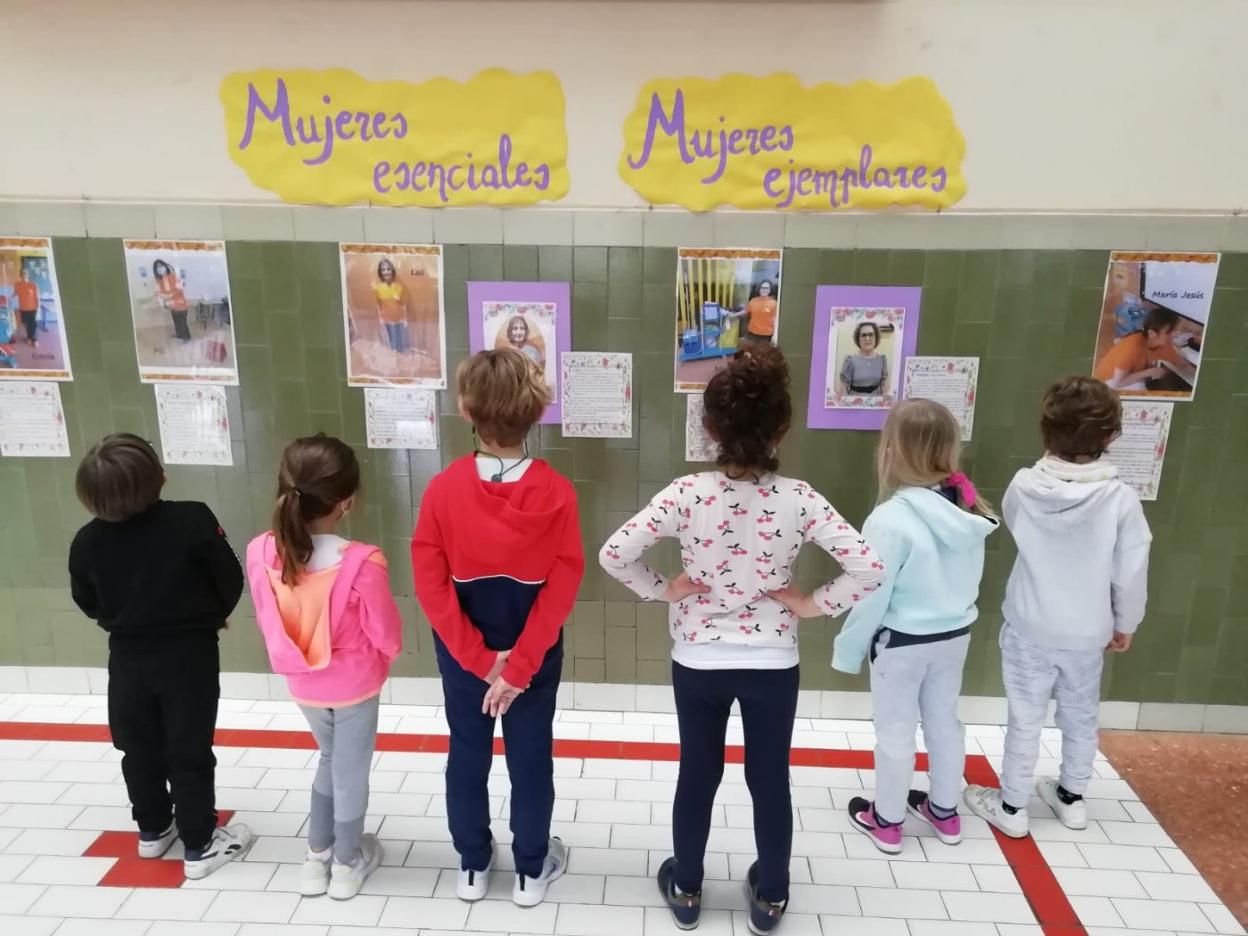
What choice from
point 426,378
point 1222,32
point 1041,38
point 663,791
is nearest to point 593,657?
point 663,791

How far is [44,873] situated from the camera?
7.85 ft

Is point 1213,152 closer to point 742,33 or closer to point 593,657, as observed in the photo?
point 742,33

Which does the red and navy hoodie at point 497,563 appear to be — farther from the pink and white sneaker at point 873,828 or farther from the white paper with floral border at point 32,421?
the white paper with floral border at point 32,421

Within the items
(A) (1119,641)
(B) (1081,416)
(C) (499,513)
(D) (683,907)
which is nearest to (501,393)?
(C) (499,513)

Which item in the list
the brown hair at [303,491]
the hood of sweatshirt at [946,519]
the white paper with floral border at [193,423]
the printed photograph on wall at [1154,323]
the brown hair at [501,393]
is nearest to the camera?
the brown hair at [501,393]

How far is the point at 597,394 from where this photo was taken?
2.97m

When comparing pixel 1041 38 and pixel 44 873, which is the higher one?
pixel 1041 38

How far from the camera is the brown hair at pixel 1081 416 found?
2.33 meters

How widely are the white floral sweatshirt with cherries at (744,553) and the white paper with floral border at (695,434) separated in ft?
3.20

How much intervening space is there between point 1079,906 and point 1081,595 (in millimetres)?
912

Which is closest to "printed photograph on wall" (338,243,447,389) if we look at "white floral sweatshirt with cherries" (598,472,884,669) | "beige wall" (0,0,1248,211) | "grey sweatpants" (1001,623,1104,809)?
"beige wall" (0,0,1248,211)

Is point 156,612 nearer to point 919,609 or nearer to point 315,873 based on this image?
point 315,873

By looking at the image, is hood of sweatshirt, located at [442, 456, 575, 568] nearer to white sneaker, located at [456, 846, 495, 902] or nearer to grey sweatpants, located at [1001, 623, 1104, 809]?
white sneaker, located at [456, 846, 495, 902]

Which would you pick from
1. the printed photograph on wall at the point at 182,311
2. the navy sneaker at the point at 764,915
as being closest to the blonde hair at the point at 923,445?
the navy sneaker at the point at 764,915
